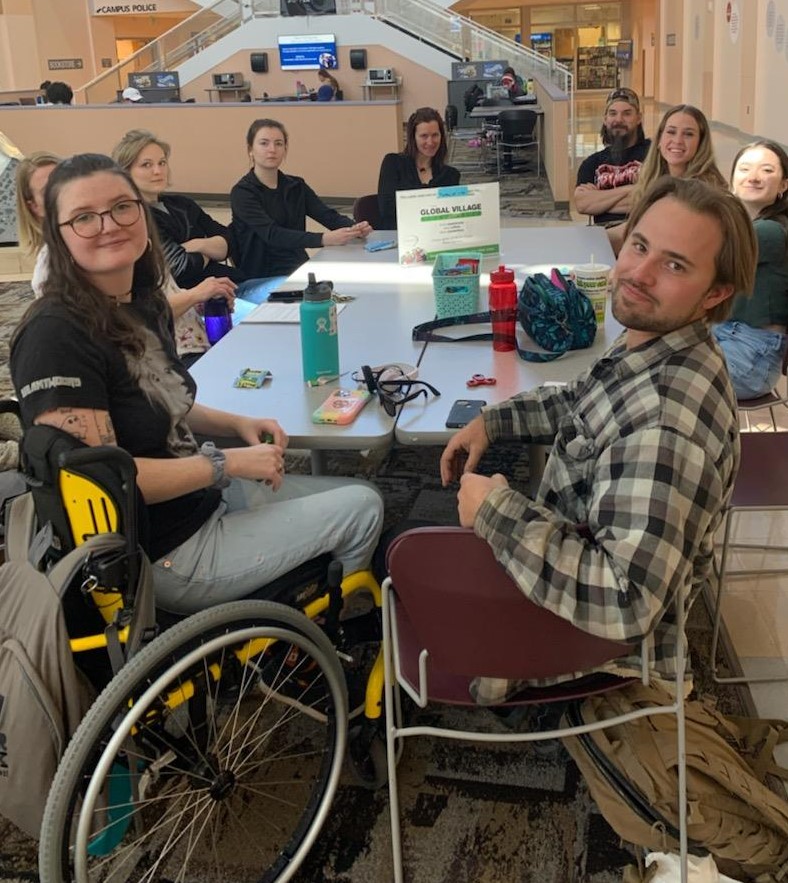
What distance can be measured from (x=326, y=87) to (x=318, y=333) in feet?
38.2

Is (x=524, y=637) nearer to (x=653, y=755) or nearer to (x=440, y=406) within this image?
(x=653, y=755)

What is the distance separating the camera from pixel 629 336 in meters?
1.45

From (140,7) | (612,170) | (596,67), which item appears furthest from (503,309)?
(596,67)

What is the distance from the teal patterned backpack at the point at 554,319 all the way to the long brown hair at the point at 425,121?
237 cm

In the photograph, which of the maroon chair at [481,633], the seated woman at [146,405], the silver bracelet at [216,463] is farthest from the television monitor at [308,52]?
the maroon chair at [481,633]

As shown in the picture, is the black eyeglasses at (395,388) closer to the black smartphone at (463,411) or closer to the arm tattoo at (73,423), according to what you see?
the black smartphone at (463,411)

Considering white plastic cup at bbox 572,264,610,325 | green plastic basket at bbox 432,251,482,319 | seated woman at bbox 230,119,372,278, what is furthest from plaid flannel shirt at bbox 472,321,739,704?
seated woman at bbox 230,119,372,278

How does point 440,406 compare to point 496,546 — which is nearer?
point 496,546

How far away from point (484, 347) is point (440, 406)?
1.49 feet

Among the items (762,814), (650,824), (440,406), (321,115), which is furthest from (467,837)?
(321,115)

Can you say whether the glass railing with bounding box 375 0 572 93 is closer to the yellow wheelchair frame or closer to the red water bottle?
the red water bottle

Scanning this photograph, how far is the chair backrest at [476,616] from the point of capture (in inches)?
47.6

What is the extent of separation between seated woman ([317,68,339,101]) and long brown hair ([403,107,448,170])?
877 cm

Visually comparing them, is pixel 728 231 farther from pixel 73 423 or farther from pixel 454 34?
pixel 454 34
